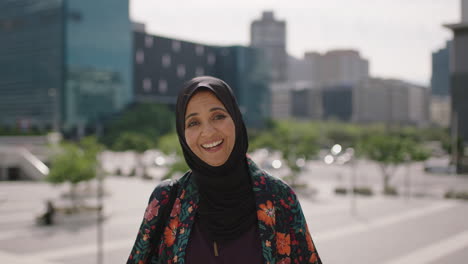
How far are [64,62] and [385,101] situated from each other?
97.2 metres

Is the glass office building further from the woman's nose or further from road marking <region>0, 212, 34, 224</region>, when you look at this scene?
the woman's nose

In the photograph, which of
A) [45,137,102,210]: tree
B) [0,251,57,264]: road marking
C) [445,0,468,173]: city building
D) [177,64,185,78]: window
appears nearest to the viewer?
[0,251,57,264]: road marking

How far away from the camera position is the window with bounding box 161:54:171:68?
294 feet

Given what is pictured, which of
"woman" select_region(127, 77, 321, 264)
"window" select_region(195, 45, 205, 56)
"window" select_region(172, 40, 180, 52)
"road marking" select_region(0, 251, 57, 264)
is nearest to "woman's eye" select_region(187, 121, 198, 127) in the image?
"woman" select_region(127, 77, 321, 264)

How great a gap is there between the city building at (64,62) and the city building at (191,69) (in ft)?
14.6

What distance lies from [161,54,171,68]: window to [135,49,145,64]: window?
365 cm

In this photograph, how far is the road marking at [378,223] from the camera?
1895 cm

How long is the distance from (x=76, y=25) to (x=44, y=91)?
39.8ft

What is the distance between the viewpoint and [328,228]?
20375mm

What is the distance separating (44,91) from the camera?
3167 inches

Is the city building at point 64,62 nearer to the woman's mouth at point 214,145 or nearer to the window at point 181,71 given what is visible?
the window at point 181,71

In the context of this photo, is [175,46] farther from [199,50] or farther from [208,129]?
[208,129]

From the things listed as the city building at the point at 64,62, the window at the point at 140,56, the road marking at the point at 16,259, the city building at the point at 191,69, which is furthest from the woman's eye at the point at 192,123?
the window at the point at 140,56

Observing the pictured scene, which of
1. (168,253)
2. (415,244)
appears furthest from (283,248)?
(415,244)
